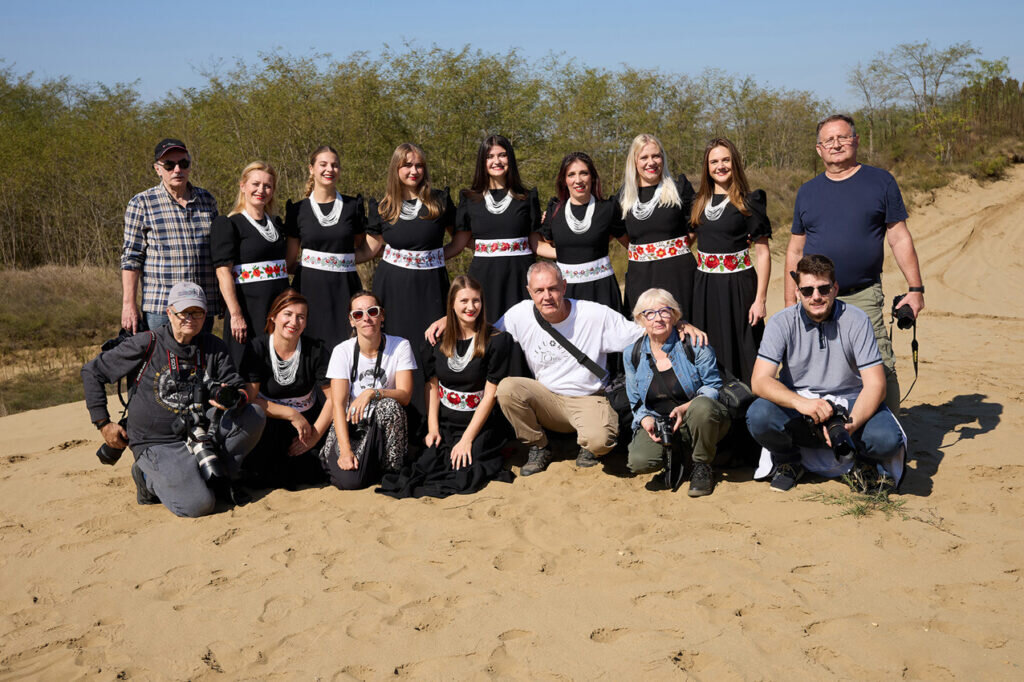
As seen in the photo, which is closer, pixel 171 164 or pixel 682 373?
pixel 682 373

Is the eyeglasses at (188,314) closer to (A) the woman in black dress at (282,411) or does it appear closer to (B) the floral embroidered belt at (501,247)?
(A) the woman in black dress at (282,411)

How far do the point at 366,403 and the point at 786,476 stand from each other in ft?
7.52

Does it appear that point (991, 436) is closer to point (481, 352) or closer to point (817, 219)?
point (817, 219)

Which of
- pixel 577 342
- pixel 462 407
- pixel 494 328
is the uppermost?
pixel 494 328

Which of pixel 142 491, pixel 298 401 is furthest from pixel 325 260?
pixel 142 491

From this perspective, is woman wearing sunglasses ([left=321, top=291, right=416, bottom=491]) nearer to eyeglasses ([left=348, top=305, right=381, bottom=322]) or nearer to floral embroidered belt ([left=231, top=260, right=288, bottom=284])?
eyeglasses ([left=348, top=305, right=381, bottom=322])

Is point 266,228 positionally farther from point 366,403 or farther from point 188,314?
point 366,403

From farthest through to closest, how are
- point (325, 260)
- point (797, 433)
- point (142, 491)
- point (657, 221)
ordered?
point (325, 260), point (657, 221), point (142, 491), point (797, 433)

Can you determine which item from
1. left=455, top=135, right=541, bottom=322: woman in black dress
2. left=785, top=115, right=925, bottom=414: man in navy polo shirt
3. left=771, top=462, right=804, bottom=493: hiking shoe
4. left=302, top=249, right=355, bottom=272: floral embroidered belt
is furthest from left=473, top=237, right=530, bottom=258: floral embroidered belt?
left=771, top=462, right=804, bottom=493: hiking shoe

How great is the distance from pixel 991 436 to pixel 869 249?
1.58m

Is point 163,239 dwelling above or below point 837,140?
below

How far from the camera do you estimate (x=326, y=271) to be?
5.28 meters

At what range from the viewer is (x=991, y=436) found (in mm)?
5062

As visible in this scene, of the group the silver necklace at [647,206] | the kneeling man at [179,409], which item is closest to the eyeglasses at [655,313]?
the silver necklace at [647,206]
